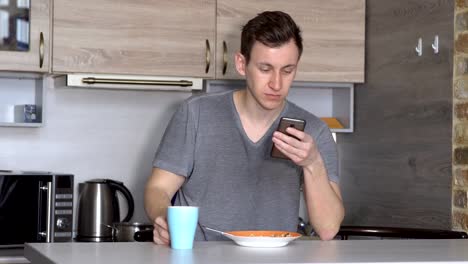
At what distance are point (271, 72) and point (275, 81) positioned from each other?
1.6 inches

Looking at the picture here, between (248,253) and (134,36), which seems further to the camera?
(134,36)

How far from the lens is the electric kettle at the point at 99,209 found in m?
3.55

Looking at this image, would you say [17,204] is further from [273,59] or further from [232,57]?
[273,59]

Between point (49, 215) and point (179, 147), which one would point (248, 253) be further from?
point (49, 215)

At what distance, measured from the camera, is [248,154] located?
250cm

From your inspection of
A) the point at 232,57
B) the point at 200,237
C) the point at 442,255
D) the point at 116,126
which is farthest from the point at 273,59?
the point at 116,126

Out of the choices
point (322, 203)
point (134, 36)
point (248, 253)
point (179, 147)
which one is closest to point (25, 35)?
point (134, 36)

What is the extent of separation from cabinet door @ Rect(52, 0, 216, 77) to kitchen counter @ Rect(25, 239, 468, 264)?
1521 millimetres

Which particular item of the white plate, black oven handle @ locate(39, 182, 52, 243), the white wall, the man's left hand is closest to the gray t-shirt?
the man's left hand

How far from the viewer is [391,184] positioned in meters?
3.52

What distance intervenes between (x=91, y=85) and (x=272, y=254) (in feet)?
5.83

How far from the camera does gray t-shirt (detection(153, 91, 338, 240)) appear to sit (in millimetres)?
2461

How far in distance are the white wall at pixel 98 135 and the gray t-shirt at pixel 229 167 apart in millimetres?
1265

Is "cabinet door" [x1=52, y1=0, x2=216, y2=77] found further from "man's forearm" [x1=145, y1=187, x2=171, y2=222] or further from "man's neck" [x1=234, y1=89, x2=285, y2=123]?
"man's forearm" [x1=145, y1=187, x2=171, y2=222]
